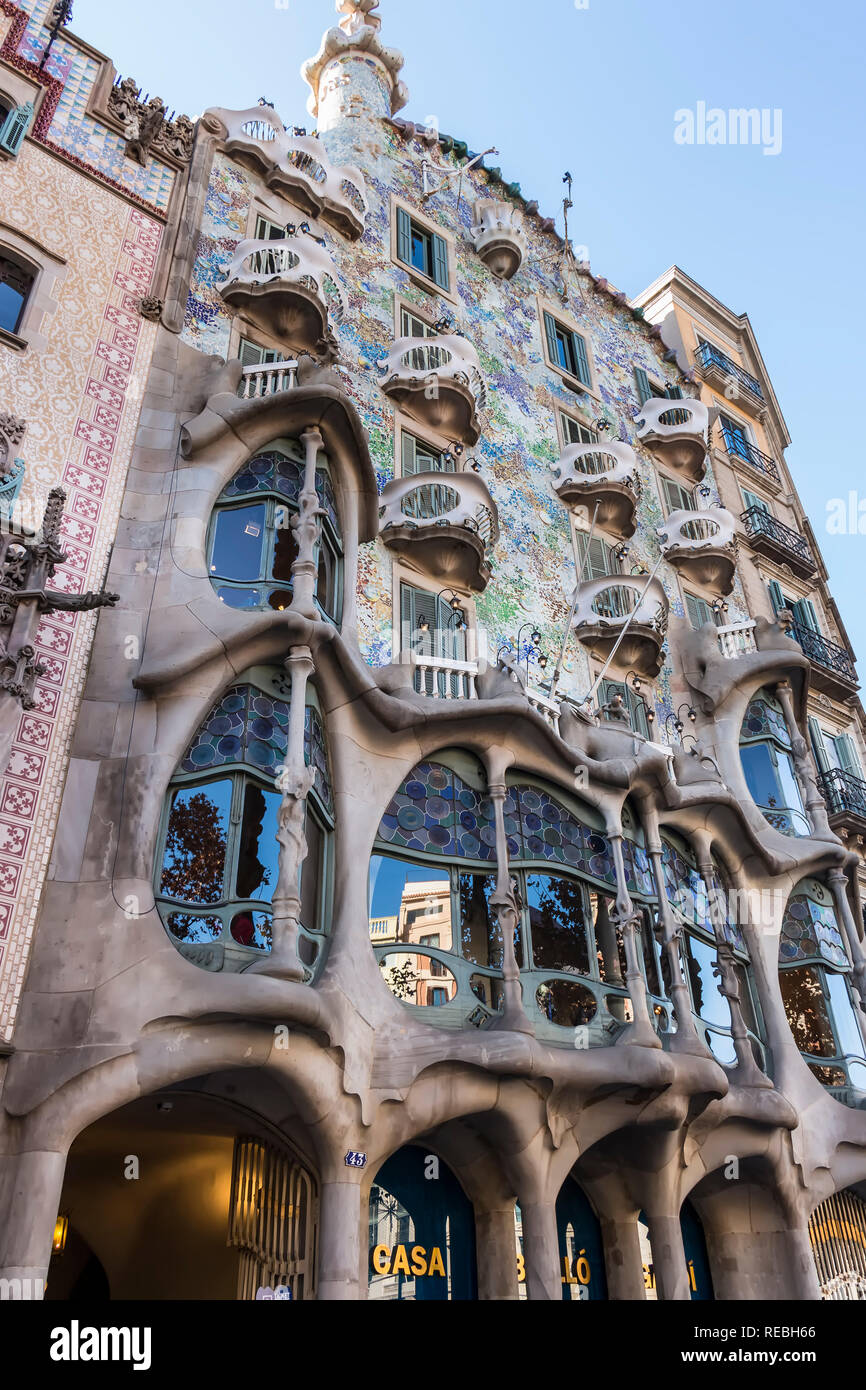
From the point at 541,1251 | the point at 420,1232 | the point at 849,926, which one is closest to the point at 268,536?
the point at 420,1232

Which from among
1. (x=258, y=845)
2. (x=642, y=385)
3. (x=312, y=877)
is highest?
(x=642, y=385)

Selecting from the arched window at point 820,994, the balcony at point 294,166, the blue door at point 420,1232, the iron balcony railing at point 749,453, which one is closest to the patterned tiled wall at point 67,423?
the balcony at point 294,166

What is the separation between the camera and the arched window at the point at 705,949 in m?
15.1

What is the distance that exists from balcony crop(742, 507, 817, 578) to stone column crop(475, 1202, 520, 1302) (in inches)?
687

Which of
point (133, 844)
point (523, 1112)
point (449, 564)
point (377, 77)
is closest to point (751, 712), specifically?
point (449, 564)

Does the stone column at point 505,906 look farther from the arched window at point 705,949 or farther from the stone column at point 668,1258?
the stone column at point 668,1258

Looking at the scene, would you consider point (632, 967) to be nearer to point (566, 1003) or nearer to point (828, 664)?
point (566, 1003)

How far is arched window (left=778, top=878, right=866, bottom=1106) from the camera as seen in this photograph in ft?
53.7

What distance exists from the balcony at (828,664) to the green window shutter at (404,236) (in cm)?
1158

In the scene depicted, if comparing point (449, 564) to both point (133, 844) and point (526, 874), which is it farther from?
point (133, 844)

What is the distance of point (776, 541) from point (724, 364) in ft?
21.4

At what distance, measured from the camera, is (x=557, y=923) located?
13.4 meters

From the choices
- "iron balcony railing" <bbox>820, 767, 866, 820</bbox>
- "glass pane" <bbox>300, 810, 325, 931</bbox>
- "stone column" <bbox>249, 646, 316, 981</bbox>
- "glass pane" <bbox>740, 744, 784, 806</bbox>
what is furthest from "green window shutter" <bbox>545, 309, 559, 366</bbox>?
"glass pane" <bbox>300, 810, 325, 931</bbox>

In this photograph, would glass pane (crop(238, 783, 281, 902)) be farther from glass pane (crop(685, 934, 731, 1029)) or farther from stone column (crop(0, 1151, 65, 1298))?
glass pane (crop(685, 934, 731, 1029))
